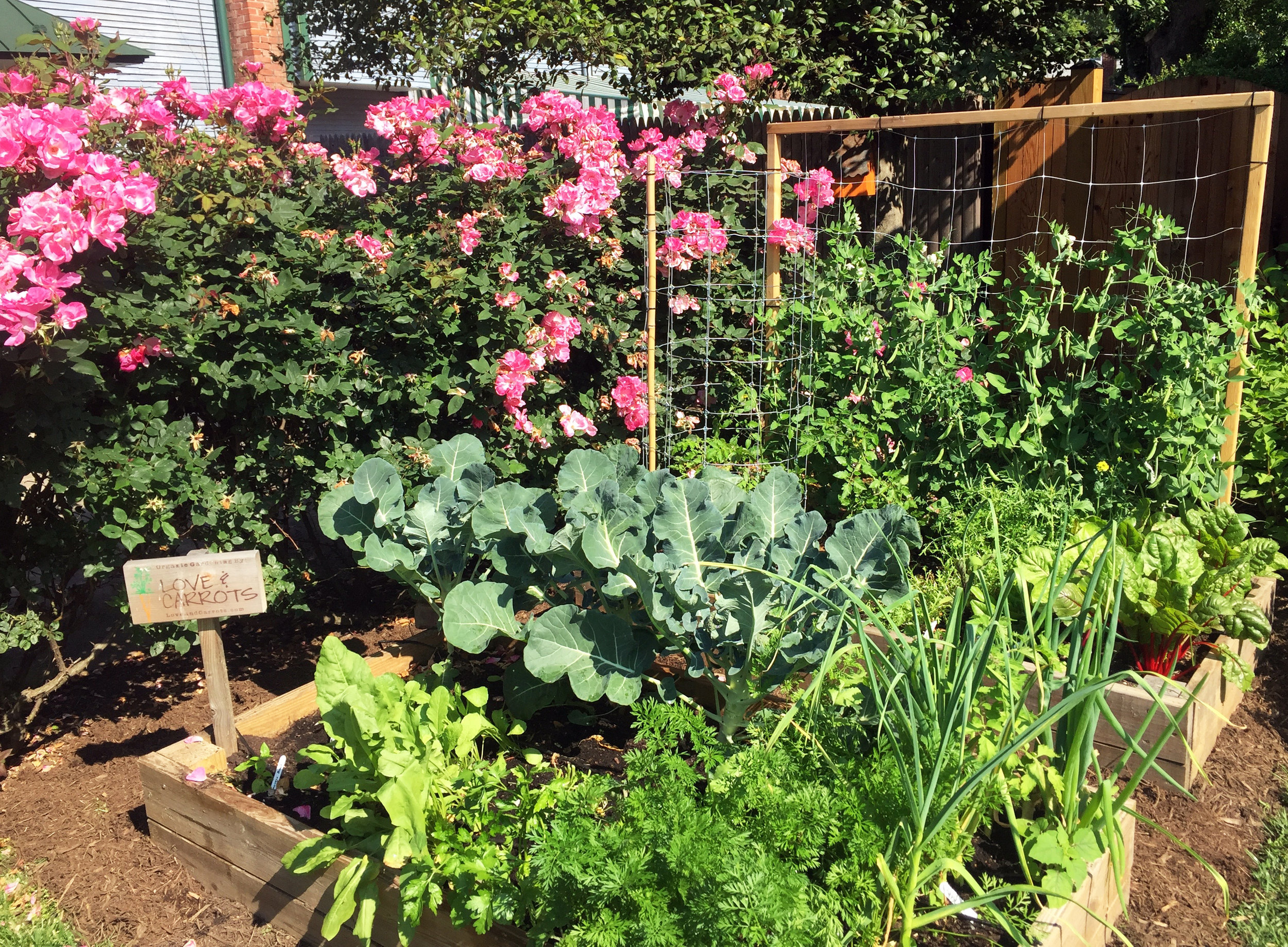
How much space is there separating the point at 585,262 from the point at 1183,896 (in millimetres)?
3111

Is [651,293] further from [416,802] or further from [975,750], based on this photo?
[416,802]

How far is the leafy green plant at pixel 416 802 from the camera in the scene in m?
2.15

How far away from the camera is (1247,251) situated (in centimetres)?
388

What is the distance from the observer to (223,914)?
2672 mm

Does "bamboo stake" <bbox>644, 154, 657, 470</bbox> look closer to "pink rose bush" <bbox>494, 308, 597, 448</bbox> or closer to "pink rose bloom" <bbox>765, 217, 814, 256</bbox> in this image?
"pink rose bush" <bbox>494, 308, 597, 448</bbox>

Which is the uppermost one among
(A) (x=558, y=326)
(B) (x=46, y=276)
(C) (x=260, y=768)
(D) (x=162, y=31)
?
(D) (x=162, y=31)

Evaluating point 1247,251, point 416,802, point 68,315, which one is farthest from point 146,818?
point 1247,251

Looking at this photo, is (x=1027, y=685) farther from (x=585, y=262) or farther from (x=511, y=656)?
(x=585, y=262)

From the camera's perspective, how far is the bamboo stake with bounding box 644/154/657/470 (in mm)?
4199

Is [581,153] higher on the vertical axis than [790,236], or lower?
higher

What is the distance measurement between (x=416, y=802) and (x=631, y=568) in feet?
2.61

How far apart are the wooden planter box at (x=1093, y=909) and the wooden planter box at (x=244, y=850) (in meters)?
1.19

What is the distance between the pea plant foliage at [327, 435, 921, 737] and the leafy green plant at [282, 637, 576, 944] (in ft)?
0.79

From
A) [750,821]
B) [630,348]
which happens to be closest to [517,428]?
[630,348]
